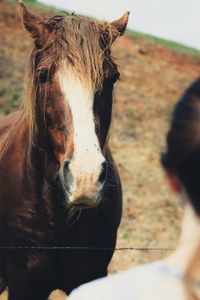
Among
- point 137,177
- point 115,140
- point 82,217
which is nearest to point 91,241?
point 82,217

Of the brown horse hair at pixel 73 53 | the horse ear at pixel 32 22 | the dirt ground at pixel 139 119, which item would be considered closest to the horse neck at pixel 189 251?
the brown horse hair at pixel 73 53

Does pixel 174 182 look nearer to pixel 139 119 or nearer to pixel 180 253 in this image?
pixel 180 253

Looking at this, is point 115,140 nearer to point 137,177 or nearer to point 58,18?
point 137,177

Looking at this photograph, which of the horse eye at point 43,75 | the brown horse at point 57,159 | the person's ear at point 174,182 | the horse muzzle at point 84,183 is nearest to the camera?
the person's ear at point 174,182

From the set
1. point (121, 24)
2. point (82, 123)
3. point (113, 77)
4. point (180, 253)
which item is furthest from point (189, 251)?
point (121, 24)

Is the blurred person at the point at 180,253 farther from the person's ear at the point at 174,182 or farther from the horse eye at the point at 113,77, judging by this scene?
the horse eye at the point at 113,77

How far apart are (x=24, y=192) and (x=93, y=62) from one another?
3.25 ft

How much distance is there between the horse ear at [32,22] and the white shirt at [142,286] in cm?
276

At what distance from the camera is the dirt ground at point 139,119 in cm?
968

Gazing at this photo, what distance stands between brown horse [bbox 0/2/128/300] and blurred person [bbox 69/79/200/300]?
6.44ft

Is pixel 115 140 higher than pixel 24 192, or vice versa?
pixel 24 192

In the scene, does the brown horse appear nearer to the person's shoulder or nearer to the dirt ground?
the dirt ground

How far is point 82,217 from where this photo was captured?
3.67m

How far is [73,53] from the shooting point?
334 centimetres
